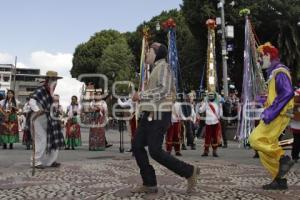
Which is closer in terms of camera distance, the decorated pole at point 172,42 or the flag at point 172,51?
the decorated pole at point 172,42

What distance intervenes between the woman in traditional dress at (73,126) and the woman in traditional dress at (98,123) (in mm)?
529

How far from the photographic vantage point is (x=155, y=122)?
21.0ft

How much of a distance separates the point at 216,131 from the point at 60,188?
20.9 feet

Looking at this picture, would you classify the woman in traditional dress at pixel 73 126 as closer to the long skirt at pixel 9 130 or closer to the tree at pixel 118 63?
the long skirt at pixel 9 130

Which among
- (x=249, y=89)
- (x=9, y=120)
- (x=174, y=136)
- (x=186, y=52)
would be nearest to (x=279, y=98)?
(x=174, y=136)

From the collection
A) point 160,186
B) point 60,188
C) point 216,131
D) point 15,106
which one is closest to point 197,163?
point 216,131

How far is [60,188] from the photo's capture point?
6.81 meters

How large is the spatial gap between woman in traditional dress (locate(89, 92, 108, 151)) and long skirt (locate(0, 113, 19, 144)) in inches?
89.2

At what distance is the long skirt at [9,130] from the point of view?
49.6ft

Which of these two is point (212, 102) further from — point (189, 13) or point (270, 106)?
point (189, 13)

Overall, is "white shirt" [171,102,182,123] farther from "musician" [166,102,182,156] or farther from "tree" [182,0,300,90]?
"tree" [182,0,300,90]

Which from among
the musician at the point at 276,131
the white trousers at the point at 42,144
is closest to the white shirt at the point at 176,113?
the white trousers at the point at 42,144

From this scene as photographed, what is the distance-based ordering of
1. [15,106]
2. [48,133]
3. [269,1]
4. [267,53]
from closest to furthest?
[267,53] → [48,133] → [15,106] → [269,1]

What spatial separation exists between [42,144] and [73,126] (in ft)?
18.1
